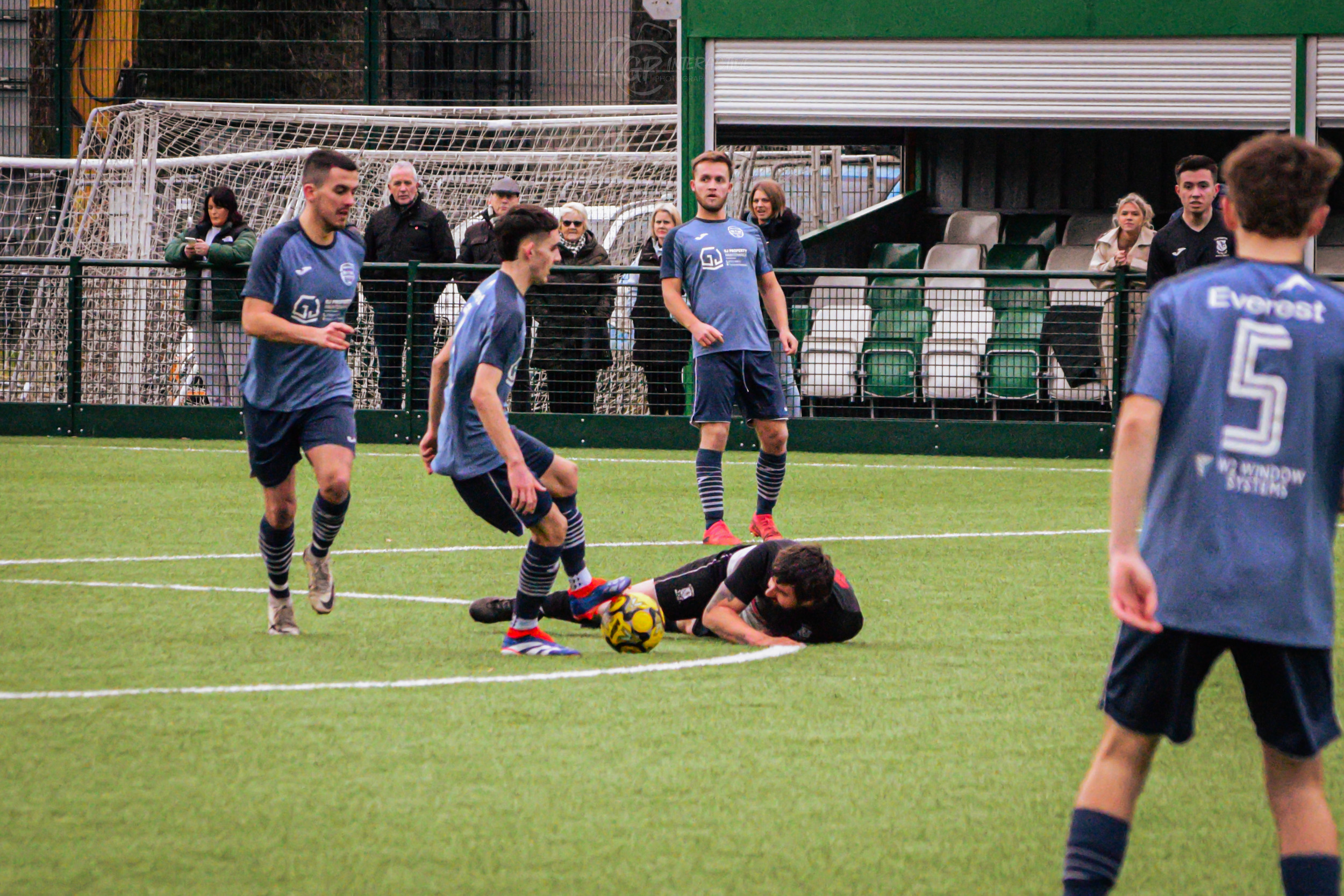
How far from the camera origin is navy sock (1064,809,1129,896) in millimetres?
3607

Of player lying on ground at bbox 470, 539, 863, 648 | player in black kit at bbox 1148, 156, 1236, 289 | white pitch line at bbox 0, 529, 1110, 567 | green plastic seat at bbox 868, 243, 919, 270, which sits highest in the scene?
green plastic seat at bbox 868, 243, 919, 270

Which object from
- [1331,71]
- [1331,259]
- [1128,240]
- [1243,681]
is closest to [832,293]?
[1128,240]

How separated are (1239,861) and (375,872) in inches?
80.3

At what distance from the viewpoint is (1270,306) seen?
3.50 metres

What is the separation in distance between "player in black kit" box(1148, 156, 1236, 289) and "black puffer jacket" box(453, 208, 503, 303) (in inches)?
301

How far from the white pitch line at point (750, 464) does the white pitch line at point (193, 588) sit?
20.6ft

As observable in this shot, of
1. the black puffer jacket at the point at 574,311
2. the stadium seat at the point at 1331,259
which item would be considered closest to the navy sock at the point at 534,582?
the black puffer jacket at the point at 574,311

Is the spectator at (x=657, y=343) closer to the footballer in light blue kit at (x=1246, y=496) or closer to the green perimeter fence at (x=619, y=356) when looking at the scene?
the green perimeter fence at (x=619, y=356)

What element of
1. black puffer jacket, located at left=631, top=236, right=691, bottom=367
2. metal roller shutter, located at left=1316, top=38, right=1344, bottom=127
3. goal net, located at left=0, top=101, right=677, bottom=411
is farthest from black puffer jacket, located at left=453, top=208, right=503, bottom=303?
metal roller shutter, located at left=1316, top=38, right=1344, bottom=127

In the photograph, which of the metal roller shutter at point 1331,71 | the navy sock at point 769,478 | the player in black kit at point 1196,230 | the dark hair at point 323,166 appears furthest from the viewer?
the metal roller shutter at point 1331,71

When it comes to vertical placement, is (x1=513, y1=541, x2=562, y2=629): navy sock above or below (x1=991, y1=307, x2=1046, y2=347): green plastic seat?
below

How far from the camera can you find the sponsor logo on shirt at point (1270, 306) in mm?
3498

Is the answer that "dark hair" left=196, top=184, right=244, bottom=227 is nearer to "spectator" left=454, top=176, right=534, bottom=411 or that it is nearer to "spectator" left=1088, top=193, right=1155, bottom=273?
"spectator" left=454, top=176, right=534, bottom=411

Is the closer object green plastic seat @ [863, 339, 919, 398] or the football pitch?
the football pitch
